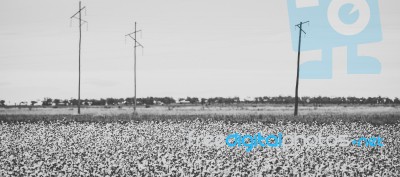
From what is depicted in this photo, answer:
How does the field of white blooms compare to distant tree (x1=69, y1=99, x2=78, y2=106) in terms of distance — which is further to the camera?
distant tree (x1=69, y1=99, x2=78, y2=106)

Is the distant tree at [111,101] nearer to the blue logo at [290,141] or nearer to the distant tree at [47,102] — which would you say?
the distant tree at [47,102]

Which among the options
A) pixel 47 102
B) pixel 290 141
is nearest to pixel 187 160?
pixel 290 141

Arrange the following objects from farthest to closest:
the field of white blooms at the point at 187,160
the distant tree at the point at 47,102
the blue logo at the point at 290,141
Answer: the distant tree at the point at 47,102, the blue logo at the point at 290,141, the field of white blooms at the point at 187,160

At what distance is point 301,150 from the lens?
15297 mm

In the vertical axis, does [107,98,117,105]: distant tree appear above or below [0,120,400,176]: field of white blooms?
above

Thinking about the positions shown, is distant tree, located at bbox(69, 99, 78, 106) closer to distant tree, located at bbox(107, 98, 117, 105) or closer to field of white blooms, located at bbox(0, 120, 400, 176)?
distant tree, located at bbox(107, 98, 117, 105)

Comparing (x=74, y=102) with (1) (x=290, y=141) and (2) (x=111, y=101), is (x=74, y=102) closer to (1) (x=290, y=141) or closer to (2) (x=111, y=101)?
(2) (x=111, y=101)

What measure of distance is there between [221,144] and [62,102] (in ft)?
401

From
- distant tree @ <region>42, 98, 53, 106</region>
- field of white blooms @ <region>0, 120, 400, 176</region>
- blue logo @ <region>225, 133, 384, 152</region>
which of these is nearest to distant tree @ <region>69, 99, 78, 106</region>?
distant tree @ <region>42, 98, 53, 106</region>

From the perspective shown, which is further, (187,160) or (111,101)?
(111,101)

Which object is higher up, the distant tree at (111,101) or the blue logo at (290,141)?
the distant tree at (111,101)

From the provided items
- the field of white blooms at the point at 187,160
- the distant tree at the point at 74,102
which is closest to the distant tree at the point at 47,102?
the distant tree at the point at 74,102

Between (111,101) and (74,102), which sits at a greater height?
(111,101)

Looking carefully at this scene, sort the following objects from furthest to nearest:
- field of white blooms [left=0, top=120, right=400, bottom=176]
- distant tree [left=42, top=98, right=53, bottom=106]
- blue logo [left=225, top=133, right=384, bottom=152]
Answer: distant tree [left=42, top=98, right=53, bottom=106] < blue logo [left=225, top=133, right=384, bottom=152] < field of white blooms [left=0, top=120, right=400, bottom=176]
